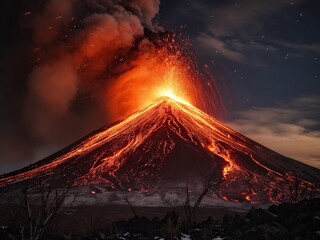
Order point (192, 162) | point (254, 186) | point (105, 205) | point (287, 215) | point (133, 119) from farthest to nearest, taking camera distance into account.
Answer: point (133, 119)
point (192, 162)
point (254, 186)
point (105, 205)
point (287, 215)

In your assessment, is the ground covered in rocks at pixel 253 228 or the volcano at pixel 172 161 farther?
the volcano at pixel 172 161

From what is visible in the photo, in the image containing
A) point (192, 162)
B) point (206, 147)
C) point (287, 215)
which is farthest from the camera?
point (206, 147)

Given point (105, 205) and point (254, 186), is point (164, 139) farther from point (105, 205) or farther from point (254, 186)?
point (105, 205)

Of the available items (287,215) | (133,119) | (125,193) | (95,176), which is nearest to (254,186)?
(125,193)

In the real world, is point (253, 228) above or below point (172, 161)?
below

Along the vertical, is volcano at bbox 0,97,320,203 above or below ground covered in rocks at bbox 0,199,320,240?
above

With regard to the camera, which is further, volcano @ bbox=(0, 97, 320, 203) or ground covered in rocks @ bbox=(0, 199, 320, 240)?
volcano @ bbox=(0, 97, 320, 203)

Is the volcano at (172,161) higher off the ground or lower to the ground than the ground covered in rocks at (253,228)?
higher

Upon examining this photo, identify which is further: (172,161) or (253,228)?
(172,161)
